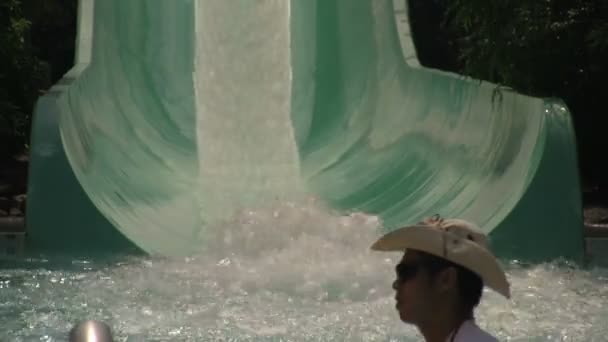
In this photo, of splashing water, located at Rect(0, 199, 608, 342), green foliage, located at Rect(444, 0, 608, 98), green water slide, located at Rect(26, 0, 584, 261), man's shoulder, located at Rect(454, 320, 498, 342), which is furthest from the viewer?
green foliage, located at Rect(444, 0, 608, 98)

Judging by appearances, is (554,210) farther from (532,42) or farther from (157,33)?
(157,33)

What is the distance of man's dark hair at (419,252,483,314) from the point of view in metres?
1.80

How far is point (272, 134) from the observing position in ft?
28.8

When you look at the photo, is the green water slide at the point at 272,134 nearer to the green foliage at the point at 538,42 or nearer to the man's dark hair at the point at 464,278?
the green foliage at the point at 538,42

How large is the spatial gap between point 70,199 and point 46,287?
3.07 ft

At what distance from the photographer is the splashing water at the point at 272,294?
4.60m

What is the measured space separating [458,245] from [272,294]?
349cm

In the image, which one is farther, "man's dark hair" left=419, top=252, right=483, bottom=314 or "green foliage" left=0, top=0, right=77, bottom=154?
"green foliage" left=0, top=0, right=77, bottom=154

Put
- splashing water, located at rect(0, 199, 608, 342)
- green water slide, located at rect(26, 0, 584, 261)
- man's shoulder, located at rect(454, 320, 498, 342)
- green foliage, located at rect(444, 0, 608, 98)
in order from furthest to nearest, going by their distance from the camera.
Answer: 1. green foliage, located at rect(444, 0, 608, 98)
2. green water slide, located at rect(26, 0, 584, 261)
3. splashing water, located at rect(0, 199, 608, 342)
4. man's shoulder, located at rect(454, 320, 498, 342)

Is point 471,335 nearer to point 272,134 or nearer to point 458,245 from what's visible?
point 458,245

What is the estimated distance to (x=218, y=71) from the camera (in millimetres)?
9578

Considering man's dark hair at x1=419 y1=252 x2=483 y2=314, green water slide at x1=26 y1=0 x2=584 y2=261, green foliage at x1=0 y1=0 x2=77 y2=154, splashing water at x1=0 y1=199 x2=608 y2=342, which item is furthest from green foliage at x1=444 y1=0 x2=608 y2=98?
man's dark hair at x1=419 y1=252 x2=483 y2=314

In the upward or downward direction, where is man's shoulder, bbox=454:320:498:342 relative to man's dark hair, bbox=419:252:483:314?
downward

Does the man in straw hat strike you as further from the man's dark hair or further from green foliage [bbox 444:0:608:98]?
green foliage [bbox 444:0:608:98]
